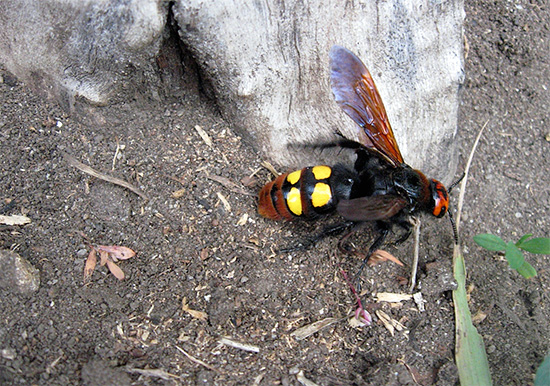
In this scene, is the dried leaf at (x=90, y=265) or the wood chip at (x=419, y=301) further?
the wood chip at (x=419, y=301)

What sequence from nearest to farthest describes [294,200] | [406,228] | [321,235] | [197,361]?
[197,361] < [294,200] < [321,235] < [406,228]

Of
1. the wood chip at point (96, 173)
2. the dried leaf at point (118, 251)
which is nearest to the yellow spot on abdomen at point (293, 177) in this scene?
the wood chip at point (96, 173)

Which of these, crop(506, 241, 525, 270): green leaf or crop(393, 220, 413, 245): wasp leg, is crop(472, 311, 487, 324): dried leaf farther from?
crop(393, 220, 413, 245): wasp leg

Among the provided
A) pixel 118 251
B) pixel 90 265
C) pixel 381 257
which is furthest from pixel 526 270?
pixel 90 265

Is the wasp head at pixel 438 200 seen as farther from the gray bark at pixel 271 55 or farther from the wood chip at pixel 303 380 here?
the wood chip at pixel 303 380

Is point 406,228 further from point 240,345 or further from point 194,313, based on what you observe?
point 194,313

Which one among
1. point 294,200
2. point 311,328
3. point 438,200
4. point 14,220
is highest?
point 14,220

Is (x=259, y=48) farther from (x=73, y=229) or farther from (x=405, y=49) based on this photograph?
(x=73, y=229)
